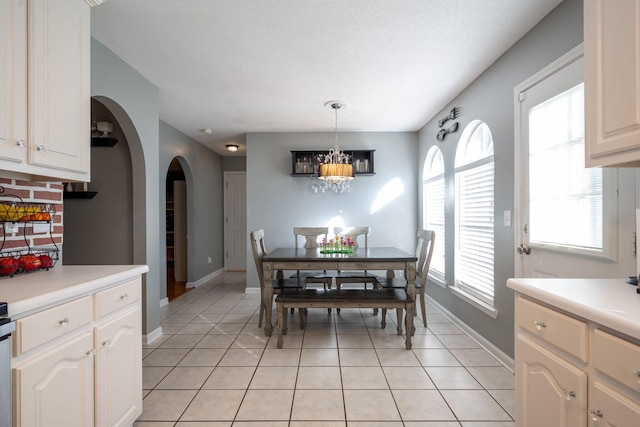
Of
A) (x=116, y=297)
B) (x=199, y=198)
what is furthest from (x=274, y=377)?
(x=199, y=198)

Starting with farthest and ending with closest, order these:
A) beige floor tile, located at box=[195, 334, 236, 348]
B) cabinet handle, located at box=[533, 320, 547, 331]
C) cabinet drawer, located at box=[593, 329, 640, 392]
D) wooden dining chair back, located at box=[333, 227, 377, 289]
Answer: wooden dining chair back, located at box=[333, 227, 377, 289] < beige floor tile, located at box=[195, 334, 236, 348] < cabinet handle, located at box=[533, 320, 547, 331] < cabinet drawer, located at box=[593, 329, 640, 392]

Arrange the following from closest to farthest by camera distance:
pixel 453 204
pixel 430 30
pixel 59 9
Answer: pixel 59 9 < pixel 430 30 < pixel 453 204

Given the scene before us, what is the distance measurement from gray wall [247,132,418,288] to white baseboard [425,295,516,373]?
1560mm

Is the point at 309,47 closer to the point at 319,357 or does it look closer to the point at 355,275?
the point at 319,357

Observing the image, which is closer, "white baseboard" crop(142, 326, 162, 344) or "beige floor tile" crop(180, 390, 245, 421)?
"beige floor tile" crop(180, 390, 245, 421)

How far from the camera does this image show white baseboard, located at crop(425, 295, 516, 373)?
8.14 ft

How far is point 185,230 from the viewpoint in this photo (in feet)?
19.3

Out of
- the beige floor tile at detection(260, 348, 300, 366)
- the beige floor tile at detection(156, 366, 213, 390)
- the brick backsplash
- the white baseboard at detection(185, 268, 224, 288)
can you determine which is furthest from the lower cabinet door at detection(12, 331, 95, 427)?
the white baseboard at detection(185, 268, 224, 288)

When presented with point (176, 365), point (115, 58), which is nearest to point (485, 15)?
point (115, 58)

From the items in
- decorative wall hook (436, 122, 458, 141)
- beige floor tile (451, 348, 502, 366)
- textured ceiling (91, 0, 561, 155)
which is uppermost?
textured ceiling (91, 0, 561, 155)

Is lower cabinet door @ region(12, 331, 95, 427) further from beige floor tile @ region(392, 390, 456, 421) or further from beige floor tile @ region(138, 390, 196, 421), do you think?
beige floor tile @ region(392, 390, 456, 421)

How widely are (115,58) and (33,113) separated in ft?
4.87

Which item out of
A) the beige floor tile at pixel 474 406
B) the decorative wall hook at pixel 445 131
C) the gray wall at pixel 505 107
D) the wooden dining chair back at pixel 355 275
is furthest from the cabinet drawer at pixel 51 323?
the decorative wall hook at pixel 445 131

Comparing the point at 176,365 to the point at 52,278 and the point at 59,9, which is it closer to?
the point at 52,278
